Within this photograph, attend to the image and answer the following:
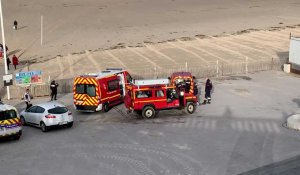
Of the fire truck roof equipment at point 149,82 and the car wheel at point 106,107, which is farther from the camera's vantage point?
the car wheel at point 106,107

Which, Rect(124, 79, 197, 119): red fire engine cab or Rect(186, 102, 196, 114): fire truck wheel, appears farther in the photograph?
Rect(186, 102, 196, 114): fire truck wheel

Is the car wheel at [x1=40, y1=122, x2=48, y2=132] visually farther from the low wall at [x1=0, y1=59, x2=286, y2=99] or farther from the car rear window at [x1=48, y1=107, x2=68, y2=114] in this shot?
the low wall at [x1=0, y1=59, x2=286, y2=99]

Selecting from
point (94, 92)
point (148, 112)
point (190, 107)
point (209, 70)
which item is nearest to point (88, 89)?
point (94, 92)

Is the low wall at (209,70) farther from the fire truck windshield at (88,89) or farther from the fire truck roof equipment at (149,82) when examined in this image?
the fire truck roof equipment at (149,82)

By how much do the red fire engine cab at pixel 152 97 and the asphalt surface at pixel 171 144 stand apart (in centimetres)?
59

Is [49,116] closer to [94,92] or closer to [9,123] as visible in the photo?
[9,123]

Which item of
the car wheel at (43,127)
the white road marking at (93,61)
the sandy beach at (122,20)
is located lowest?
the car wheel at (43,127)

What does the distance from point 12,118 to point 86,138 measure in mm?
3350

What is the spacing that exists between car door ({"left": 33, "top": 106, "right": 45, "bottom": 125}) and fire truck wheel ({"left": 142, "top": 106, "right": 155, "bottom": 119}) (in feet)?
16.8

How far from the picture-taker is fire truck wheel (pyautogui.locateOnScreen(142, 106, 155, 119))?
973 inches

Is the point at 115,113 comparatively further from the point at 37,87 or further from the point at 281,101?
the point at 281,101

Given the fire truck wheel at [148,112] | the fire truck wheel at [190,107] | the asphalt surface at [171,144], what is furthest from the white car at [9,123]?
the fire truck wheel at [190,107]

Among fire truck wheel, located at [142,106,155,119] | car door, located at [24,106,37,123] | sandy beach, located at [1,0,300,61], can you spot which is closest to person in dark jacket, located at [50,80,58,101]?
car door, located at [24,106,37,123]

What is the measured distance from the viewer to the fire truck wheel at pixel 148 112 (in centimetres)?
2472
